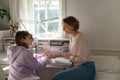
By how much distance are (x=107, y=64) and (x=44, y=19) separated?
1.24 metres

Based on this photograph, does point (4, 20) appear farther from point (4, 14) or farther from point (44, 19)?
point (44, 19)

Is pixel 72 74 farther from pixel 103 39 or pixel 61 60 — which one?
pixel 103 39

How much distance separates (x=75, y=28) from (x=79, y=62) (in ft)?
1.41

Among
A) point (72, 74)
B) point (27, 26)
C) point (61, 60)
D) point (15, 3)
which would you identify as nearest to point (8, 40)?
point (27, 26)

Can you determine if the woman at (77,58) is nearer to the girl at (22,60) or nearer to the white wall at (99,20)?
the girl at (22,60)

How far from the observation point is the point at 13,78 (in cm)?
236

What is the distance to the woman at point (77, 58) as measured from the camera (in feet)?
7.73

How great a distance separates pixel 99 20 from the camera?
3072 mm

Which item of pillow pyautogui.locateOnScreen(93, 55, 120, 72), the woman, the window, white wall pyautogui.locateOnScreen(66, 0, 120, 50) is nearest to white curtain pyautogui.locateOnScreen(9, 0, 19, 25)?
the window

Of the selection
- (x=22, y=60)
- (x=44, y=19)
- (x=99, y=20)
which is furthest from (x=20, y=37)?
(x=99, y=20)

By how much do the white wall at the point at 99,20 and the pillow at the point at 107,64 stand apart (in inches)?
12.8

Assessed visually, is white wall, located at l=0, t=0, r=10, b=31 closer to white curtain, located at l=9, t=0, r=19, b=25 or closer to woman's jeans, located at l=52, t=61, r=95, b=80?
white curtain, located at l=9, t=0, r=19, b=25

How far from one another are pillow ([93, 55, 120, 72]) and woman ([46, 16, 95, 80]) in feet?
0.61

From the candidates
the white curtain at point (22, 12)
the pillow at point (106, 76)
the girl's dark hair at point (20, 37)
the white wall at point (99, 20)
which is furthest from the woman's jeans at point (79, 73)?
the white curtain at point (22, 12)
